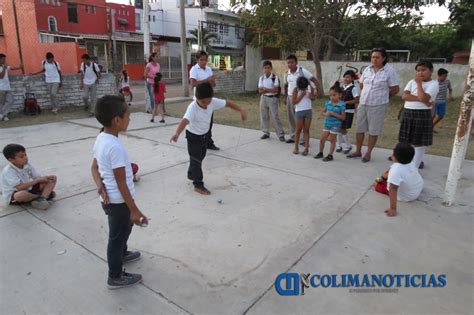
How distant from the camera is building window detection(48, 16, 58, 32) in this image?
21447 millimetres

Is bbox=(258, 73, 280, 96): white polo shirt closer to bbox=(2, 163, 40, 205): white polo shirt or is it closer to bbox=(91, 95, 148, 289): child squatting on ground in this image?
bbox=(2, 163, 40, 205): white polo shirt

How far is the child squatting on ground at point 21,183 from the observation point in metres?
3.50

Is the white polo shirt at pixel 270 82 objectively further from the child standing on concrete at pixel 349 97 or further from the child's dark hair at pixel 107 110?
the child's dark hair at pixel 107 110

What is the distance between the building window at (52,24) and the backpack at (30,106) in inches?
598

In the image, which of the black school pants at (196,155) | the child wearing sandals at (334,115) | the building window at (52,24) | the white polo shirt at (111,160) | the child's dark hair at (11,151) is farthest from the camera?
the building window at (52,24)

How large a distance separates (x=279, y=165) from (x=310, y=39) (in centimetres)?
1070

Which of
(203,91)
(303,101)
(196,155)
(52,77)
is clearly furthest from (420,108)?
(52,77)

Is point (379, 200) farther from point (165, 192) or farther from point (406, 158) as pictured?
point (165, 192)

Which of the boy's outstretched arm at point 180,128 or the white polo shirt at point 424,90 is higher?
the white polo shirt at point 424,90

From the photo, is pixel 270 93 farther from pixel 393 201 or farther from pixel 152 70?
pixel 152 70

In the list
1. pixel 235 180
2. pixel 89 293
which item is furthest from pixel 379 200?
pixel 89 293

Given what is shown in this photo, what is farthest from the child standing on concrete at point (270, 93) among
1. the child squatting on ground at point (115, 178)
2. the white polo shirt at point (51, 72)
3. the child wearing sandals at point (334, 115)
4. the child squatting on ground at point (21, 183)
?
the white polo shirt at point (51, 72)

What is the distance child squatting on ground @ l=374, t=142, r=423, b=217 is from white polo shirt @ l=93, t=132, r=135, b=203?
264 cm

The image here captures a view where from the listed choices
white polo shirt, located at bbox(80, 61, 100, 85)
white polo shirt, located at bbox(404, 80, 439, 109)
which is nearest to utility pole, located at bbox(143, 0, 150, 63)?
white polo shirt, located at bbox(80, 61, 100, 85)
